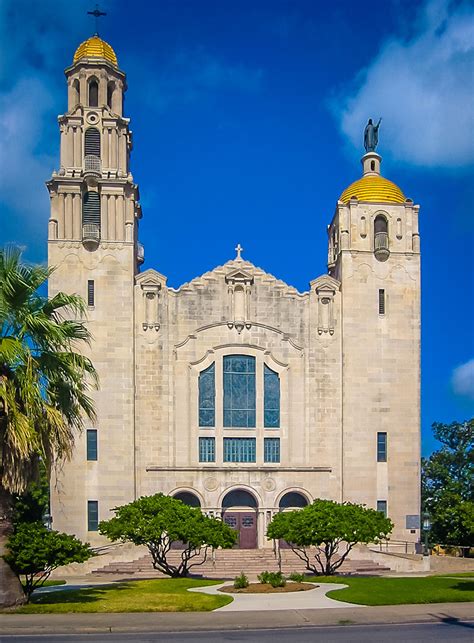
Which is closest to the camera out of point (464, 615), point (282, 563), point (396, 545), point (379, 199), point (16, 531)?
point (464, 615)

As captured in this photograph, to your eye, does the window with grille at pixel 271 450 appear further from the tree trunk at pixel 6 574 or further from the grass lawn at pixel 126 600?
the tree trunk at pixel 6 574

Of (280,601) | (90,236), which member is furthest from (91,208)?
(280,601)

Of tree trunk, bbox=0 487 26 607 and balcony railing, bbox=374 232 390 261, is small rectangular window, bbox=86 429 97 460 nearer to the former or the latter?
balcony railing, bbox=374 232 390 261

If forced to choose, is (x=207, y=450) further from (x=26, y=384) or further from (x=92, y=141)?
(x=26, y=384)

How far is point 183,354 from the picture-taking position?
52844mm

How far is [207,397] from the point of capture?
174ft

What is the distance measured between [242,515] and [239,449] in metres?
4.17

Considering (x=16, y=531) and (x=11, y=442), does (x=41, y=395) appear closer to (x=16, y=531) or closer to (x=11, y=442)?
(x=11, y=442)

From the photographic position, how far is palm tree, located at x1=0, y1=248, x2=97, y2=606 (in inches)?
1011

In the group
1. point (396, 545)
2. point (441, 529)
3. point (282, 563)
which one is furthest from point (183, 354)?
point (441, 529)

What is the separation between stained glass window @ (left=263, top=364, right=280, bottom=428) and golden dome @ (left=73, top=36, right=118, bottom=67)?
79.8ft

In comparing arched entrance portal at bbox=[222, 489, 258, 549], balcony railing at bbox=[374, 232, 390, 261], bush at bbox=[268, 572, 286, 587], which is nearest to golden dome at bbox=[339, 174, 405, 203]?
balcony railing at bbox=[374, 232, 390, 261]

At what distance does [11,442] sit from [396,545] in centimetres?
3266

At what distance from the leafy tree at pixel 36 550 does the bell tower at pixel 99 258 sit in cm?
2255
